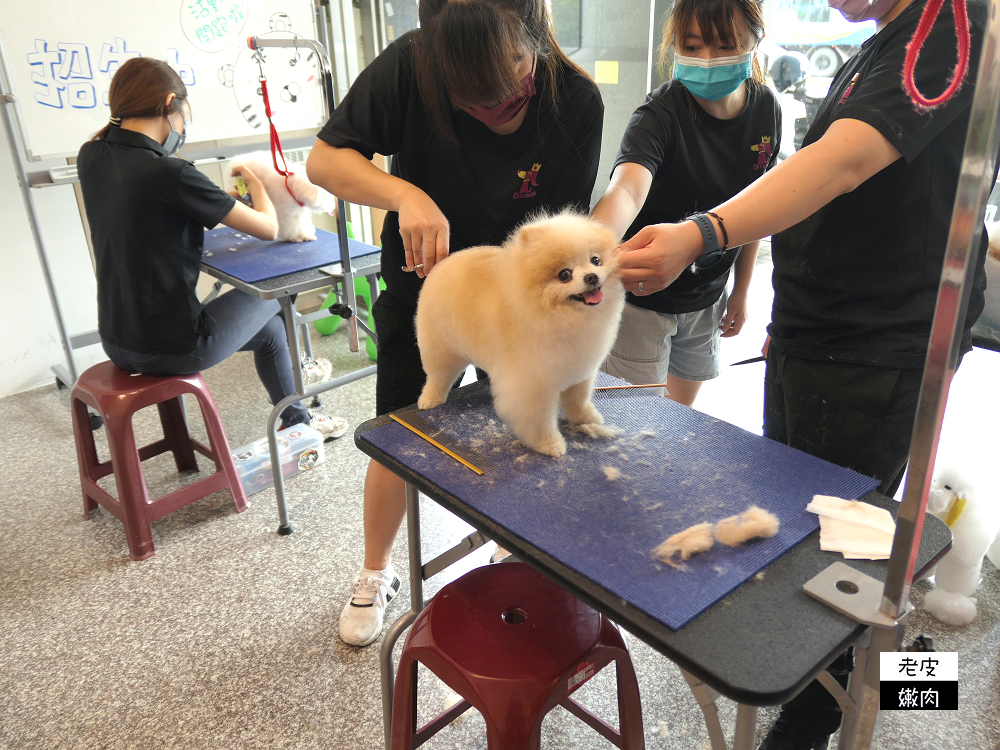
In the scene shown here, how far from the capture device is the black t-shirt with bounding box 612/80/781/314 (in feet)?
4.72

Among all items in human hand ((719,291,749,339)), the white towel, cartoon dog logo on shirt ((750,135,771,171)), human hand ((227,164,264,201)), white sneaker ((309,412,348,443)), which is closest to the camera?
the white towel

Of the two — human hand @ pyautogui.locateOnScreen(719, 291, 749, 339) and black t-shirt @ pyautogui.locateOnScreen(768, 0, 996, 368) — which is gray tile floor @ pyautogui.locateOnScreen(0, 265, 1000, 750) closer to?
human hand @ pyautogui.locateOnScreen(719, 291, 749, 339)

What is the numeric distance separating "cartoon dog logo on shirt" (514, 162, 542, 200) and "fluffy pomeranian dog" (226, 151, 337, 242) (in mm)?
1195

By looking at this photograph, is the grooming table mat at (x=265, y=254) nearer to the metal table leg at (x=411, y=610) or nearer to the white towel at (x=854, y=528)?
the metal table leg at (x=411, y=610)

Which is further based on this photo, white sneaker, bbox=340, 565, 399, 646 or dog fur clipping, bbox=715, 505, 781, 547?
white sneaker, bbox=340, 565, 399, 646

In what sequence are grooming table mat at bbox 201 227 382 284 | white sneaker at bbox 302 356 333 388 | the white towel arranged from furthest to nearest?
white sneaker at bbox 302 356 333 388, grooming table mat at bbox 201 227 382 284, the white towel

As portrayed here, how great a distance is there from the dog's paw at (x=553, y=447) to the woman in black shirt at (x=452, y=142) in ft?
1.19

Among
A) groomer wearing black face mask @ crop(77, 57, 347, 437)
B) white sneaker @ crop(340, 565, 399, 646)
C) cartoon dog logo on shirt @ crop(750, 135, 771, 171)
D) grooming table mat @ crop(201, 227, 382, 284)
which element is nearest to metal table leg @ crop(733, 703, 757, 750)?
white sneaker @ crop(340, 565, 399, 646)

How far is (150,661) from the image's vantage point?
1594mm

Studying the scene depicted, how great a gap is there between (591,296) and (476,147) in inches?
17.7

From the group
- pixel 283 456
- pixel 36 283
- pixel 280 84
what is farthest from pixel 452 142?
pixel 36 283

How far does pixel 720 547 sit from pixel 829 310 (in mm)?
494

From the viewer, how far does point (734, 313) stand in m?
1.74

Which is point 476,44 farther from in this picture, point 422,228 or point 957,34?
point 957,34
